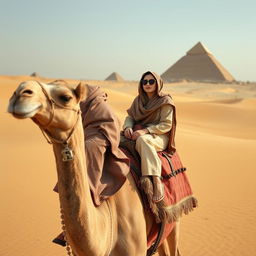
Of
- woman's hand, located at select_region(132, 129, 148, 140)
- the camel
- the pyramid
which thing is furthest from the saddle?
the pyramid

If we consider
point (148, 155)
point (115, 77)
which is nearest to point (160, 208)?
point (148, 155)

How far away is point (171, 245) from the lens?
4332mm

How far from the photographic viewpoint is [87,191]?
252cm

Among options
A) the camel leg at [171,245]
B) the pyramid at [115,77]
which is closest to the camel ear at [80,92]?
the camel leg at [171,245]

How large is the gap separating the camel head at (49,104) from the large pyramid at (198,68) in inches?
4634

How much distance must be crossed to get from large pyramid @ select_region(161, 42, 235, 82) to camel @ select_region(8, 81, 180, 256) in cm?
11696

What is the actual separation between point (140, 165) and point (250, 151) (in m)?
10.7

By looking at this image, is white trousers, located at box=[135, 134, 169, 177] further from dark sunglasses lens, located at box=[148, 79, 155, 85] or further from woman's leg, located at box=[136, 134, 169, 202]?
dark sunglasses lens, located at box=[148, 79, 155, 85]

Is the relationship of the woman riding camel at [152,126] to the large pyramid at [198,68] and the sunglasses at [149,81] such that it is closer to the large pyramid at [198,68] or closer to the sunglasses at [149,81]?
the sunglasses at [149,81]

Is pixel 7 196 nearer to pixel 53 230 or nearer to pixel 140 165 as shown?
pixel 53 230

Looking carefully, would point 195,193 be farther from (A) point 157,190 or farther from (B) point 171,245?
(A) point 157,190

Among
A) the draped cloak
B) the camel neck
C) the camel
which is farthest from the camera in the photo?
the draped cloak

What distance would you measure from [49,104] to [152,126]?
70.8 inches

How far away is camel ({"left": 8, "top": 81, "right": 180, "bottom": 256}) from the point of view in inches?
81.2
